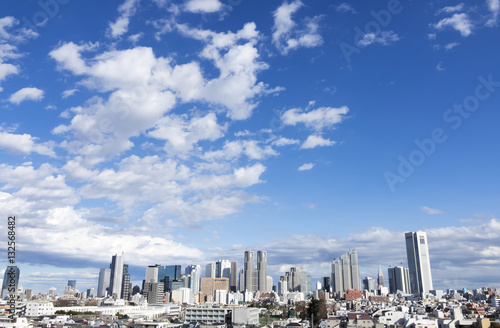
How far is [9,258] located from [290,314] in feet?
271

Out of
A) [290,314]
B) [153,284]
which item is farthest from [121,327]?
[153,284]

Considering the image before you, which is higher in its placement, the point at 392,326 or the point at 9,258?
the point at 9,258

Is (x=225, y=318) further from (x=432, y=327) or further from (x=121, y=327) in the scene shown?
(x=432, y=327)

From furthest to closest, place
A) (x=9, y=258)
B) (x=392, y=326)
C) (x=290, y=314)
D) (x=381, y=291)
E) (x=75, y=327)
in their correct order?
(x=381, y=291) < (x=290, y=314) < (x=392, y=326) < (x=75, y=327) < (x=9, y=258)

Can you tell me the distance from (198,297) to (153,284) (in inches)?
1387

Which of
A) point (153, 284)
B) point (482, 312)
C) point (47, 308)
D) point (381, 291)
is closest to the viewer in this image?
point (482, 312)

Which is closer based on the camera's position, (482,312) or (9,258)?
(9,258)

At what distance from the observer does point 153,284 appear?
17312cm

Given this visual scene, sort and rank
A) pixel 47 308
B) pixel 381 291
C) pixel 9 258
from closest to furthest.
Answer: pixel 9 258 < pixel 47 308 < pixel 381 291

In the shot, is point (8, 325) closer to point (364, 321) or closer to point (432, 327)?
point (364, 321)

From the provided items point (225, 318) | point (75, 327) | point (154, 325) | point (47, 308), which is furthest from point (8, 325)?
point (47, 308)

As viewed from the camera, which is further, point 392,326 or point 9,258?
point 392,326

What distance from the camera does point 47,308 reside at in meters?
82.1

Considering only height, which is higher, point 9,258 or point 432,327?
point 9,258
